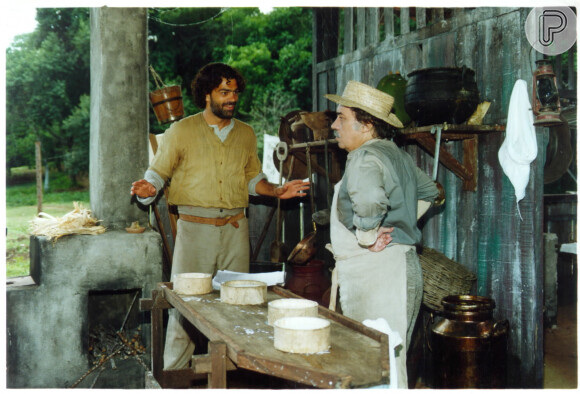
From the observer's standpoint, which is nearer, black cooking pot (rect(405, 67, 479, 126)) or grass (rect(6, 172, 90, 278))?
black cooking pot (rect(405, 67, 479, 126))

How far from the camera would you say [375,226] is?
3.12 metres

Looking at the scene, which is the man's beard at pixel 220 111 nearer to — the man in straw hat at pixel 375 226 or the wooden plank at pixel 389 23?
the man in straw hat at pixel 375 226

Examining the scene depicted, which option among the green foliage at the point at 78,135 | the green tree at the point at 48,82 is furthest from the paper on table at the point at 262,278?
the green tree at the point at 48,82

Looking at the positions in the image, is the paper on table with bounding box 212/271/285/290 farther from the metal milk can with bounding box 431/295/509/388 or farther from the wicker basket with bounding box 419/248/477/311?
the metal milk can with bounding box 431/295/509/388

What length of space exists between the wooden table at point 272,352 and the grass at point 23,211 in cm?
813

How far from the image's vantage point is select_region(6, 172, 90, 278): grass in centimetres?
1056

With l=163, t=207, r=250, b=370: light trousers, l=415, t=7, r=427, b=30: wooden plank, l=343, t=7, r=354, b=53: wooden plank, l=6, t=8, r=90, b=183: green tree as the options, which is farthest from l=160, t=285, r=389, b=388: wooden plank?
l=6, t=8, r=90, b=183: green tree

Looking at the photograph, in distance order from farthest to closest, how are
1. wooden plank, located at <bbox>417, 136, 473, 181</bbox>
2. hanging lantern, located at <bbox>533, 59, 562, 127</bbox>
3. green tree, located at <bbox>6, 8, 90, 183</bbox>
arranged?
green tree, located at <bbox>6, 8, 90, 183</bbox>
wooden plank, located at <bbox>417, 136, 473, 181</bbox>
hanging lantern, located at <bbox>533, 59, 562, 127</bbox>

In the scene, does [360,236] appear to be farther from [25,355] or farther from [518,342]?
[25,355]

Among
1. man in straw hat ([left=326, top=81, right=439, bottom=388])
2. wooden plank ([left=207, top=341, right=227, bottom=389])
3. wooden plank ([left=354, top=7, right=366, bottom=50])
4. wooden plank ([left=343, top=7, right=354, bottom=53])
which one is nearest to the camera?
wooden plank ([left=207, top=341, right=227, bottom=389])

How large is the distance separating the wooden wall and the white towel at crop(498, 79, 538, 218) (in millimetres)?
63

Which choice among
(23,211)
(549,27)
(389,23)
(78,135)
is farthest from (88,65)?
(549,27)
